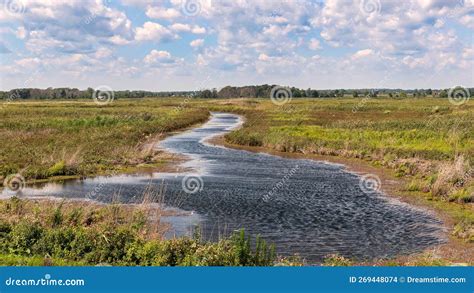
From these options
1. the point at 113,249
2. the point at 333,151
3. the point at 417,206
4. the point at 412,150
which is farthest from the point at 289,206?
the point at 333,151

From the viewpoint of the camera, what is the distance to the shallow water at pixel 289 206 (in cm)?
1916

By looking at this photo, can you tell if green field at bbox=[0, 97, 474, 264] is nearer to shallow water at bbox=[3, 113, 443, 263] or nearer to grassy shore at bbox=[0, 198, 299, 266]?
grassy shore at bbox=[0, 198, 299, 266]

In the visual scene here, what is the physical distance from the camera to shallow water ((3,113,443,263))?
19159mm

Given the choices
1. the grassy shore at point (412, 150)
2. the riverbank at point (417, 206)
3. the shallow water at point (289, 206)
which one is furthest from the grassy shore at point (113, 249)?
the grassy shore at point (412, 150)

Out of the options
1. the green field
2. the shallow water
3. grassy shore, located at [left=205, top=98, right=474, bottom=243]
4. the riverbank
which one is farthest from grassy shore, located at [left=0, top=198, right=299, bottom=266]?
grassy shore, located at [left=205, top=98, right=474, bottom=243]

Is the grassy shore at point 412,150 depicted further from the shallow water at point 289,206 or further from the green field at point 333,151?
the shallow water at point 289,206

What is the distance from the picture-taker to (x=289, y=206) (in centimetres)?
2492

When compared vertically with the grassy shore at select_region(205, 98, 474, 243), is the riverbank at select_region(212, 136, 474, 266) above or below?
below

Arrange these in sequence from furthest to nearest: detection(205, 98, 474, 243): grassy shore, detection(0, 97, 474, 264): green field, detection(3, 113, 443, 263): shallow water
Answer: detection(0, 97, 474, 264): green field, detection(205, 98, 474, 243): grassy shore, detection(3, 113, 443, 263): shallow water

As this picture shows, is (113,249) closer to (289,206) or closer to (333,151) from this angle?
(289,206)

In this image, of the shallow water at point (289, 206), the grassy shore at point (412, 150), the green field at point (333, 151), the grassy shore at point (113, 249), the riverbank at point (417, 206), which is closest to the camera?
the grassy shore at point (113, 249)

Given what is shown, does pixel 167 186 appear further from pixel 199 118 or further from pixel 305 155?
pixel 199 118

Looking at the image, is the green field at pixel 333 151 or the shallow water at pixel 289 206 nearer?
the shallow water at pixel 289 206

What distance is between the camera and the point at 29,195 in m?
26.0
